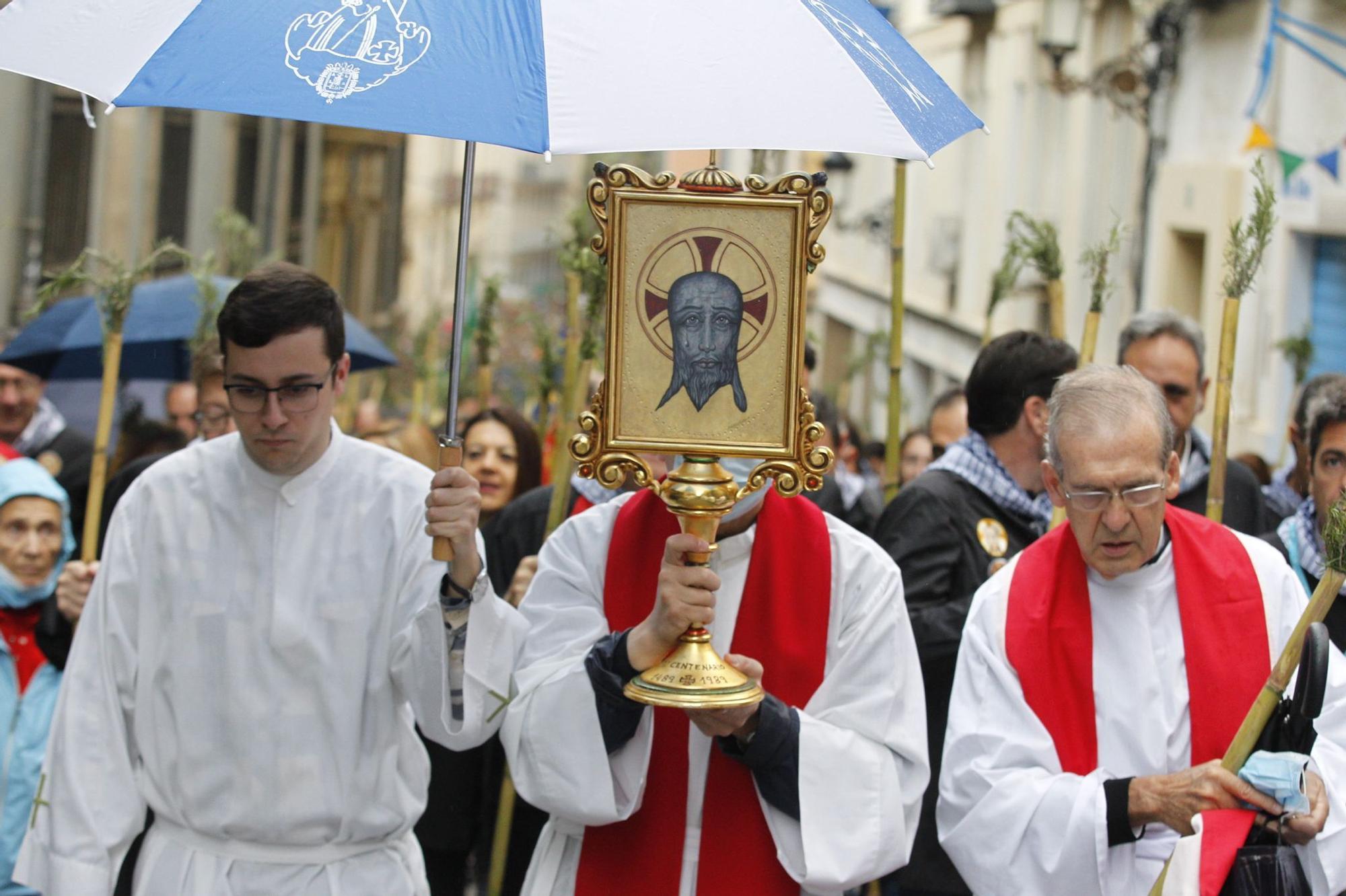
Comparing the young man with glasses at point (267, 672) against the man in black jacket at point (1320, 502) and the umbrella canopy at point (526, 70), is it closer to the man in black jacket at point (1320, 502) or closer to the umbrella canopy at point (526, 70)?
the umbrella canopy at point (526, 70)

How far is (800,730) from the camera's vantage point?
12.2 ft

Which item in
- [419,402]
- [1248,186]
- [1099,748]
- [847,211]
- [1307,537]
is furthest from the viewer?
[847,211]

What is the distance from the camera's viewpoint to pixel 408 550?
165 inches

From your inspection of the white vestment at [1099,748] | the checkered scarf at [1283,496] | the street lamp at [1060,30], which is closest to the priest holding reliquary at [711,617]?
the white vestment at [1099,748]

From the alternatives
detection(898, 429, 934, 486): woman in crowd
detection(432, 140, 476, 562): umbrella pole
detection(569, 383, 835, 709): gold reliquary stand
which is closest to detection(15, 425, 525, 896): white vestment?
detection(432, 140, 476, 562): umbrella pole

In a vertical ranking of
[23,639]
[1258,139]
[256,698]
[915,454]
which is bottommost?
[23,639]

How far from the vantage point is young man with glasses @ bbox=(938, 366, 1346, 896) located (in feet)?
11.8

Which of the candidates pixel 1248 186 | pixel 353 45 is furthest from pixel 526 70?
pixel 1248 186

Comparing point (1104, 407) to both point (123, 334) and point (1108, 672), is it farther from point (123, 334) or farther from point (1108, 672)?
point (123, 334)

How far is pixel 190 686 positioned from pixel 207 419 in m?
1.80

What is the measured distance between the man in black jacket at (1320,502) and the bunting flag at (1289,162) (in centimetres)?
615

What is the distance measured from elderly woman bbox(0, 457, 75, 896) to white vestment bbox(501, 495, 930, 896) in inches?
74.5

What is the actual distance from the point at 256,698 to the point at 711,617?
1.17 m

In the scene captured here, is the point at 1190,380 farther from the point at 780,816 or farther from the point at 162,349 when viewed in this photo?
the point at 162,349
